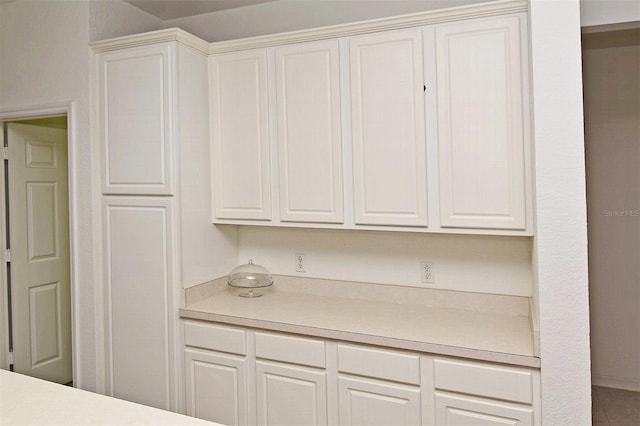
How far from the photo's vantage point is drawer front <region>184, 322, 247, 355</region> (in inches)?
102

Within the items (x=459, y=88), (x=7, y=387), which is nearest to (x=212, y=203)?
(x=459, y=88)

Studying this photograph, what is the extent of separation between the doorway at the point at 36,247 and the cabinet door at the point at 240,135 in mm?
1087

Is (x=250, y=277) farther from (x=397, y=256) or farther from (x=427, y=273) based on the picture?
(x=427, y=273)

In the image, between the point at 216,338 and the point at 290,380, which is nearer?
the point at 290,380

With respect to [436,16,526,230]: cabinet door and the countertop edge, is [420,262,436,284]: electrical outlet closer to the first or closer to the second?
[436,16,526,230]: cabinet door

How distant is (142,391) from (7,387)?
1.58m

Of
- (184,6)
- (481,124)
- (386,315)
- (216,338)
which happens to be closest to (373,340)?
(386,315)

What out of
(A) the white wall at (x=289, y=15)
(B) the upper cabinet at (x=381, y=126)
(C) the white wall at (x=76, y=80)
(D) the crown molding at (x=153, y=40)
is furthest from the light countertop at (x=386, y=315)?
(A) the white wall at (x=289, y=15)

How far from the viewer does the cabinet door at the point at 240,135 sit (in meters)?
2.81

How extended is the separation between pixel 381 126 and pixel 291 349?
118 centimetres

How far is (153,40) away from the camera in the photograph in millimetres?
2709

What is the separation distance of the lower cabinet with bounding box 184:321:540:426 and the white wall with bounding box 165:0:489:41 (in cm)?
179

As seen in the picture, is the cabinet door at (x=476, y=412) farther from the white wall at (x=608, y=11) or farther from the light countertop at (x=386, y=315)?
the white wall at (x=608, y=11)

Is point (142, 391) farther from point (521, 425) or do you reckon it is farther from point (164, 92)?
point (521, 425)
